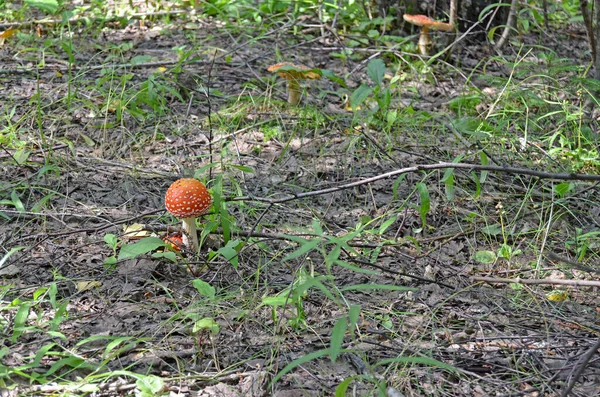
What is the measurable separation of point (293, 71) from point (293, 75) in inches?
2.8

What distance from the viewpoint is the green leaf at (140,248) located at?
3090mm

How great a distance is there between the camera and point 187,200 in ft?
10.7

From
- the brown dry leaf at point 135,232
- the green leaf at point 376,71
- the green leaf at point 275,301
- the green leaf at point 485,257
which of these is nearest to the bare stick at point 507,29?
the green leaf at point 376,71

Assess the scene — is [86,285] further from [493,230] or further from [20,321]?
[493,230]

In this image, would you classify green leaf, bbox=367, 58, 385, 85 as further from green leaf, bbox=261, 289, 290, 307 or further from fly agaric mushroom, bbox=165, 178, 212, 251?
green leaf, bbox=261, 289, 290, 307

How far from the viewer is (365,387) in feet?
8.50

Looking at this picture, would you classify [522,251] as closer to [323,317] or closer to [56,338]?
[323,317]

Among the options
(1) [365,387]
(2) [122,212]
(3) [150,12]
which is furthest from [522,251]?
(3) [150,12]

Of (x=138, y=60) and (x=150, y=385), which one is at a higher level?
(x=138, y=60)

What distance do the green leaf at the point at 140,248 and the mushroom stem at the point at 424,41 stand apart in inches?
139

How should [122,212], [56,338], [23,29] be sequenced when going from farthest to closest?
[23,29] < [122,212] < [56,338]

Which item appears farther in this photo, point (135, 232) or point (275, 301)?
point (135, 232)

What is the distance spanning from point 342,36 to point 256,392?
166 inches

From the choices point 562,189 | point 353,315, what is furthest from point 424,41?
point 353,315
